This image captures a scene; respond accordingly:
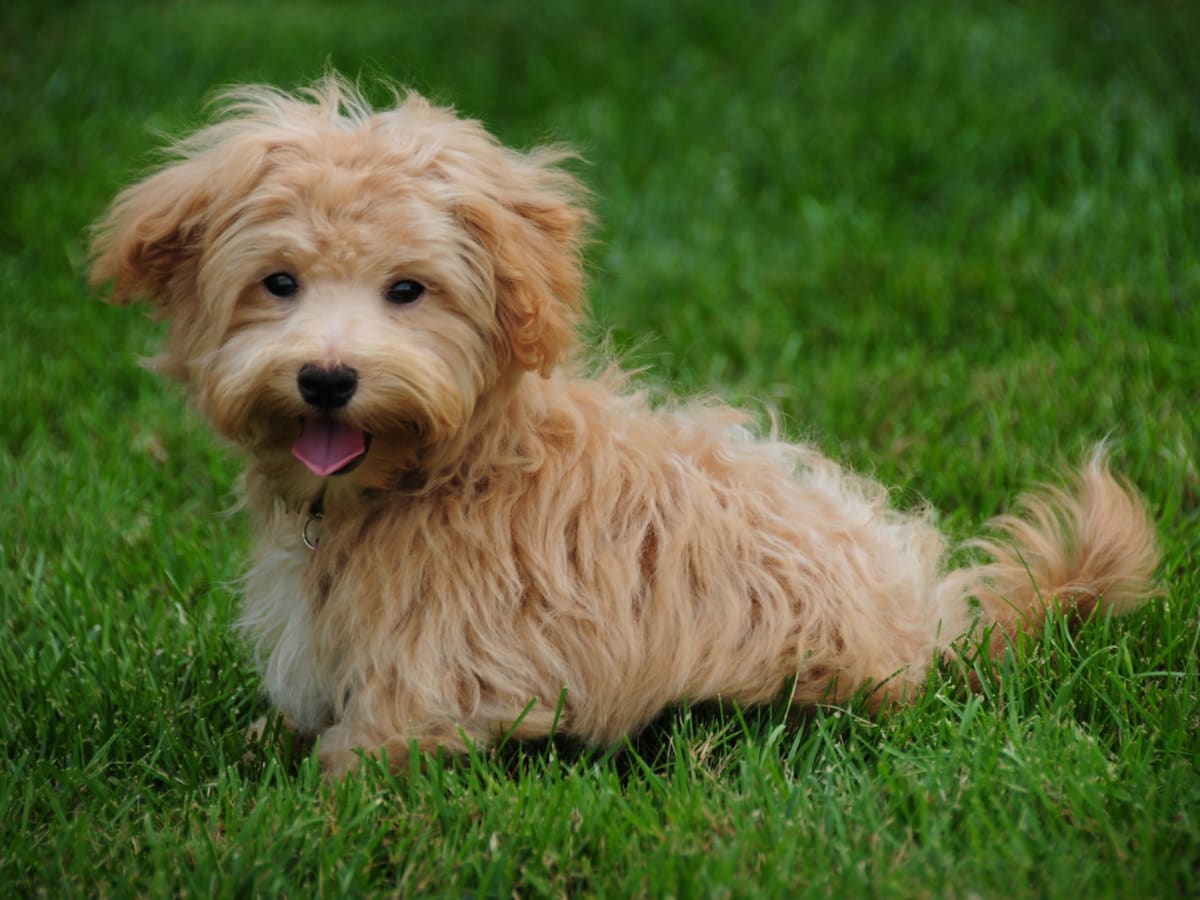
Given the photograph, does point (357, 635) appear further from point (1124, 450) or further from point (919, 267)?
point (919, 267)

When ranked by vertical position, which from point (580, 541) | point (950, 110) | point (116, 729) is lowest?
point (116, 729)

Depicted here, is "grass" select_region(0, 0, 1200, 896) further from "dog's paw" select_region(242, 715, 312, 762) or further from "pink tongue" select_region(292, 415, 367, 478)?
"pink tongue" select_region(292, 415, 367, 478)

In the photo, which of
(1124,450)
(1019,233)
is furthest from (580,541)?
(1019,233)

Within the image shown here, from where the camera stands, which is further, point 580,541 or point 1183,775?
point 580,541

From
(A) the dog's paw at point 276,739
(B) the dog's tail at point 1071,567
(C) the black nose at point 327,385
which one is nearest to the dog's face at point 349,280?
(C) the black nose at point 327,385

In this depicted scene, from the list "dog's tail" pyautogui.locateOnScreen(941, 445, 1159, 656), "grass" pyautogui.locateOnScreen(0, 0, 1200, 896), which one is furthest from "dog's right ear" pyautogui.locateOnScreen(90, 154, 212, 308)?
"dog's tail" pyautogui.locateOnScreen(941, 445, 1159, 656)

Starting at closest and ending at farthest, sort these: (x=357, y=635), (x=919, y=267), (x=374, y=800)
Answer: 1. (x=374, y=800)
2. (x=357, y=635)
3. (x=919, y=267)

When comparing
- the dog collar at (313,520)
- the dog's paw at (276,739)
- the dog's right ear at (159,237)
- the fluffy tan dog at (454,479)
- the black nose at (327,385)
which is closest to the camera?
the black nose at (327,385)

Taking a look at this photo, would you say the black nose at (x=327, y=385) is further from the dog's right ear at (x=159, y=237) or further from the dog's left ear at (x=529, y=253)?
the dog's right ear at (x=159, y=237)

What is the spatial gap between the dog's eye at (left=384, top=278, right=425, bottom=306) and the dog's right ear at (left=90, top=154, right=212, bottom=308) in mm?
450

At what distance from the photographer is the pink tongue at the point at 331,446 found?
2.78 meters

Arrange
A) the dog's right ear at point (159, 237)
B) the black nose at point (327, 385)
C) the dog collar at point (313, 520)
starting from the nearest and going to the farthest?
the black nose at point (327, 385), the dog's right ear at point (159, 237), the dog collar at point (313, 520)

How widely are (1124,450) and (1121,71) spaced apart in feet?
10.9

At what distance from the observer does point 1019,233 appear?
577 centimetres
